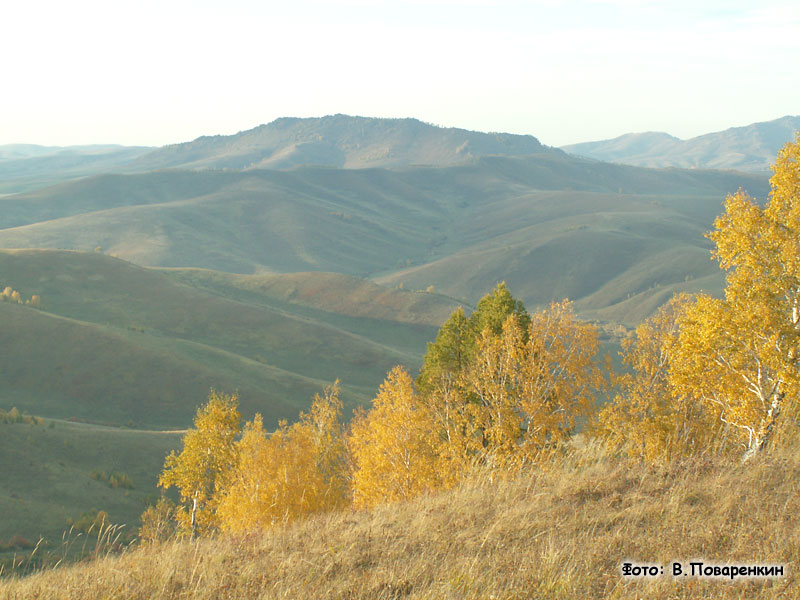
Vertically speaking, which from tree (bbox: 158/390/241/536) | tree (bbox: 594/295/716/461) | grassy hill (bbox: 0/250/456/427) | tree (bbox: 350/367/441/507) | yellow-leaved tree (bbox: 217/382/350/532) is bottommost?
grassy hill (bbox: 0/250/456/427)

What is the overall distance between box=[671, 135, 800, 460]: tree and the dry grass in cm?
477

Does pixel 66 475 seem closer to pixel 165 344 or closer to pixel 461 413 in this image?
pixel 461 413

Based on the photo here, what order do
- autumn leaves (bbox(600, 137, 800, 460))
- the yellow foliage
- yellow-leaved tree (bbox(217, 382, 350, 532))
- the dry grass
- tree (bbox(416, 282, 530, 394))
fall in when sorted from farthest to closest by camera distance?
1. tree (bbox(416, 282, 530, 394))
2. yellow-leaved tree (bbox(217, 382, 350, 532))
3. the yellow foliage
4. autumn leaves (bbox(600, 137, 800, 460))
5. the dry grass

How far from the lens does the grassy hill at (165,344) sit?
281ft

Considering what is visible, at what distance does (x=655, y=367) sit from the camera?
89.0 ft

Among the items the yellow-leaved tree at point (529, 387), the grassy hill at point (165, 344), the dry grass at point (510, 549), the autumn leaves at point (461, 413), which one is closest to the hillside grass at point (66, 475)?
the autumn leaves at point (461, 413)

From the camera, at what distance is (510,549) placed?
25.4 ft

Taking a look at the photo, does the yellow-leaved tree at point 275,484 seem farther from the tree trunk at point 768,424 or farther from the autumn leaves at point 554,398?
the tree trunk at point 768,424

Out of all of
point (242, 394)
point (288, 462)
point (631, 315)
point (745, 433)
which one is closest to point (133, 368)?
point (242, 394)

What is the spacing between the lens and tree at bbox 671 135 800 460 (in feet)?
47.6

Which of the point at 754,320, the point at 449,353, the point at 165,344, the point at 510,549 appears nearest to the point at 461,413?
the point at 449,353

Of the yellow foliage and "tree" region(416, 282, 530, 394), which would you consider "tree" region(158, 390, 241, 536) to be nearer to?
"tree" region(416, 282, 530, 394)

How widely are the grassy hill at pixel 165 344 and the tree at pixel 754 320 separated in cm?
7217

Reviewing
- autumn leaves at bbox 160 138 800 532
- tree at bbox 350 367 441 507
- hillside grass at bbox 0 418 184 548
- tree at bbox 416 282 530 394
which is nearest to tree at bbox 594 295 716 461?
autumn leaves at bbox 160 138 800 532
